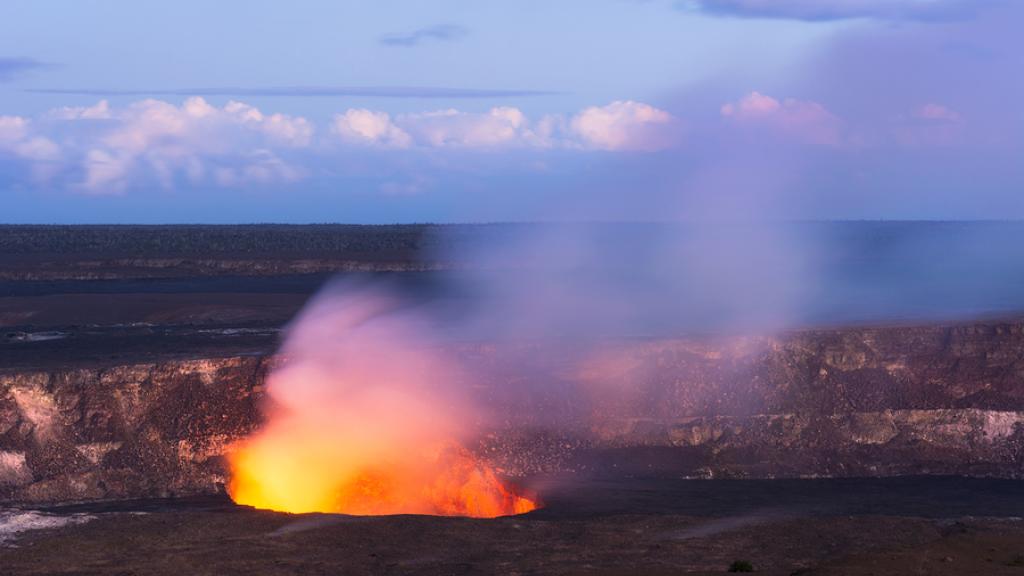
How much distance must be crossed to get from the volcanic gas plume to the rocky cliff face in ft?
2.45

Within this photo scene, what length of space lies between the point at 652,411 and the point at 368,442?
671cm

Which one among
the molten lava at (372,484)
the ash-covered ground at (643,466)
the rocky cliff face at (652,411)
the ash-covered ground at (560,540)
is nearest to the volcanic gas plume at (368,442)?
the molten lava at (372,484)

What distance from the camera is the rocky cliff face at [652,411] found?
25172mm

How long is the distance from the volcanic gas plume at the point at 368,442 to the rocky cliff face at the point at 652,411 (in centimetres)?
75

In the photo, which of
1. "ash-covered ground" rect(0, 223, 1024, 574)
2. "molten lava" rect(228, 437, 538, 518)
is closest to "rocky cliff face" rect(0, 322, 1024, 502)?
"ash-covered ground" rect(0, 223, 1024, 574)

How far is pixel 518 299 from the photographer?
51656 millimetres

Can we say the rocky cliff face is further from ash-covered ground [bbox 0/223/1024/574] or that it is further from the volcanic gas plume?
the volcanic gas plume

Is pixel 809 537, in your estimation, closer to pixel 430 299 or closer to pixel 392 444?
pixel 392 444

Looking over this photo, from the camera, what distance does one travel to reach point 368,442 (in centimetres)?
2594

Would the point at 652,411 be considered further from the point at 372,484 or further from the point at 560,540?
the point at 560,540

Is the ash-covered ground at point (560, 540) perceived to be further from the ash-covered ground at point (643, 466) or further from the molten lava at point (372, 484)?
the molten lava at point (372, 484)

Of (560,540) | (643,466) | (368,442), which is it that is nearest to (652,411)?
(643,466)

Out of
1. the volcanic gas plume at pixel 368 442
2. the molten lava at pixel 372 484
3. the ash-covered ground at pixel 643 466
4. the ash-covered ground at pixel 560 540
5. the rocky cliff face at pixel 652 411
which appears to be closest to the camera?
the ash-covered ground at pixel 560 540

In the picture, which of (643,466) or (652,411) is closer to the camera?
(643,466)
